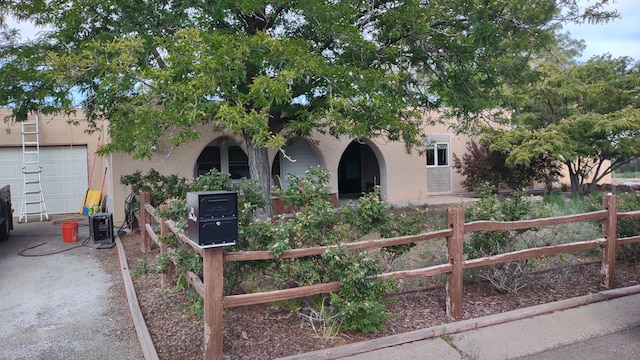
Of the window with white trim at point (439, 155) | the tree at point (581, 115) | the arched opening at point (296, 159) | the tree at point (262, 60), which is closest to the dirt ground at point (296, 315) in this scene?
the tree at point (262, 60)

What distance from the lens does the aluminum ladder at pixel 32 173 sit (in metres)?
13.3

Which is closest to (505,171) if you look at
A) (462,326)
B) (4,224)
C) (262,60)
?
(262,60)

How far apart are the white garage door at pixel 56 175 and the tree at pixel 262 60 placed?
5522 millimetres

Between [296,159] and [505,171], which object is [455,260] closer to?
[296,159]

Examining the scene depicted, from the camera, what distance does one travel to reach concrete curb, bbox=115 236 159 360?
387 cm

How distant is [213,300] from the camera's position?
360 centimetres

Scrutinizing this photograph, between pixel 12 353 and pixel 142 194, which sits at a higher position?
pixel 142 194

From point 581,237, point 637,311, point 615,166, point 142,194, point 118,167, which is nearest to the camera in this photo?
point 637,311

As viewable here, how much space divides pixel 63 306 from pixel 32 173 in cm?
1004

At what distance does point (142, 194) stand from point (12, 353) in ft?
13.9

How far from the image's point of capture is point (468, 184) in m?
16.5

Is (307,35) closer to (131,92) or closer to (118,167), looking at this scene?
(131,92)

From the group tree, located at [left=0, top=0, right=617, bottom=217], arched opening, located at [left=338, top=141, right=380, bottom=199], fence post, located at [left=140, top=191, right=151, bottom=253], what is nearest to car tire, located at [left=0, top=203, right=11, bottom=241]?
tree, located at [left=0, top=0, right=617, bottom=217]

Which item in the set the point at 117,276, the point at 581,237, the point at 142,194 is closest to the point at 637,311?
the point at 581,237
